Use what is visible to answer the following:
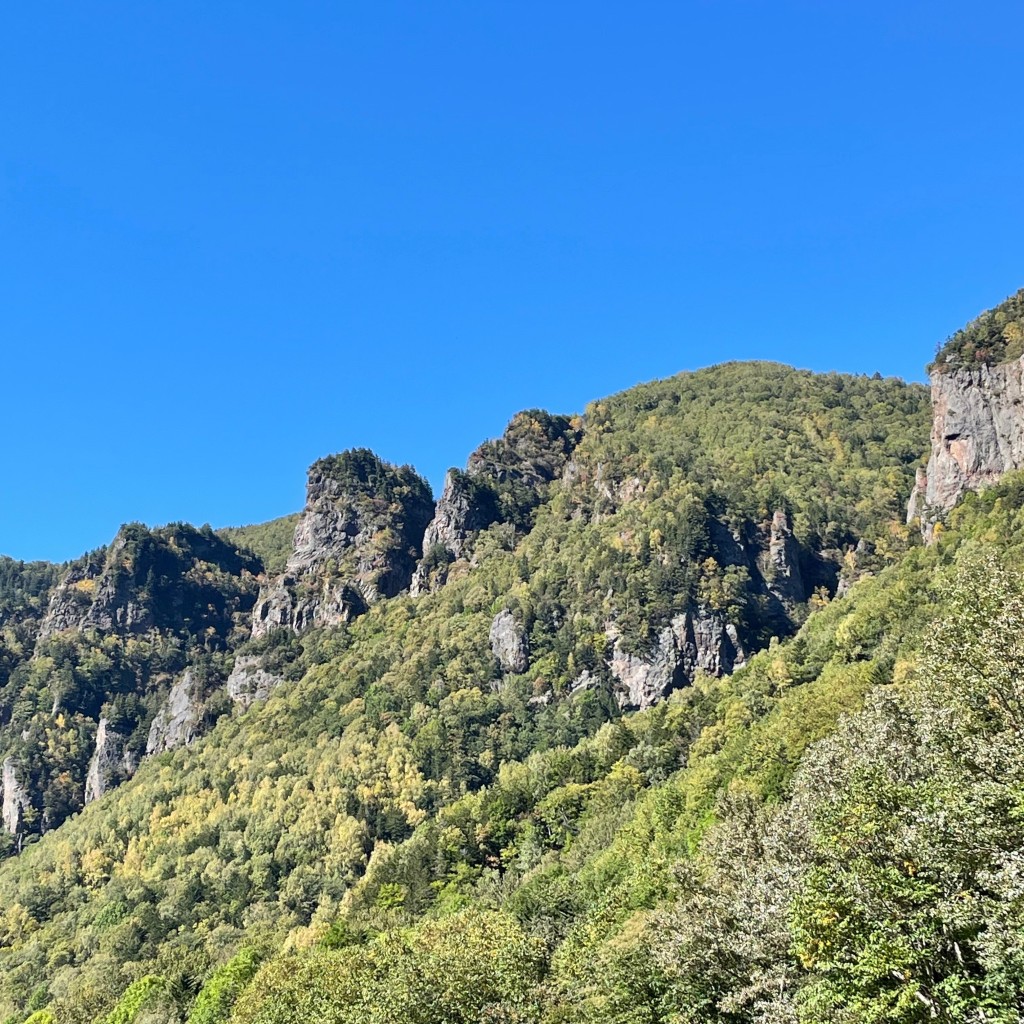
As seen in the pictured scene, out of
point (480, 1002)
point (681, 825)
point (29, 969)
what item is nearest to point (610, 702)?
point (681, 825)

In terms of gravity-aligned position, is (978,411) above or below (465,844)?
above

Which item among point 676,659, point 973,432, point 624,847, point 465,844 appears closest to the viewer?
point 624,847

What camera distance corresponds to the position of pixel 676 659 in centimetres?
18850

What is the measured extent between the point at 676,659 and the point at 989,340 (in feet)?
309

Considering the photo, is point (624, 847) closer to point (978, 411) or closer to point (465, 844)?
point (465, 844)

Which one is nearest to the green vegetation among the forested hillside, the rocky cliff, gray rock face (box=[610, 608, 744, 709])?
the rocky cliff

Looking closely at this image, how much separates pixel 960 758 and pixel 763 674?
107 m

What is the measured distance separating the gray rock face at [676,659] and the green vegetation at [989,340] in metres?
75.7

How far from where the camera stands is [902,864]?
34.3m

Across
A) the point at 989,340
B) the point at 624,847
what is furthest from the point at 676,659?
the point at 624,847

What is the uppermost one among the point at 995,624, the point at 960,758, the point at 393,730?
the point at 393,730

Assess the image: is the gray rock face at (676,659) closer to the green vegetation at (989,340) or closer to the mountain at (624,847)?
the mountain at (624,847)

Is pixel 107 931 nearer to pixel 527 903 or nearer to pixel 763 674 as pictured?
pixel 527 903

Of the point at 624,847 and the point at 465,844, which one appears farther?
the point at 465,844
